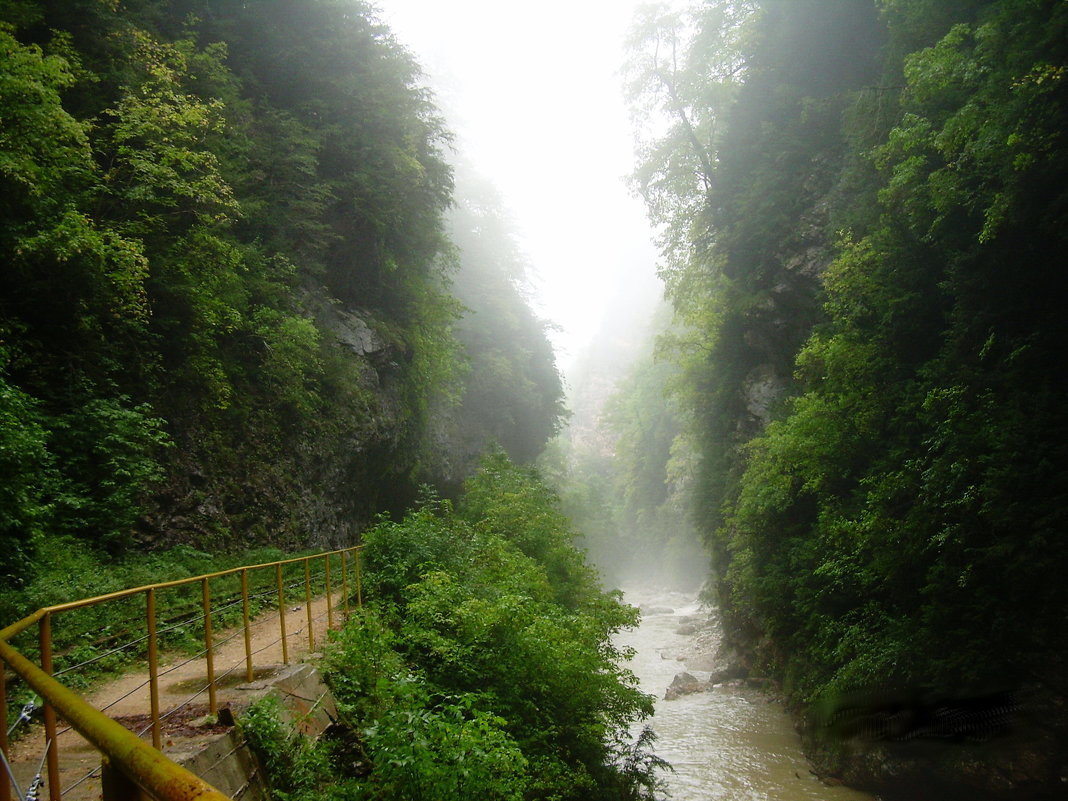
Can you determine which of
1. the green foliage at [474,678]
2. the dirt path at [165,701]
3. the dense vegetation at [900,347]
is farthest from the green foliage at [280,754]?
the dense vegetation at [900,347]

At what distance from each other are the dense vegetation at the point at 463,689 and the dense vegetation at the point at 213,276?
137 inches

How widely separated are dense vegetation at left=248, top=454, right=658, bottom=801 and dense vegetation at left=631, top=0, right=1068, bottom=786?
4.43m

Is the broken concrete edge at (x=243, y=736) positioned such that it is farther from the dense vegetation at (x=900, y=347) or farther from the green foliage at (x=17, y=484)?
the dense vegetation at (x=900, y=347)

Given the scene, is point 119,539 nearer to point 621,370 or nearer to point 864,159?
point 864,159

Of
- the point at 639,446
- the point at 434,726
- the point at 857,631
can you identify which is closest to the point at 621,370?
the point at 639,446

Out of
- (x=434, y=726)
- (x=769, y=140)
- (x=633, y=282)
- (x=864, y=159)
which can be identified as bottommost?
(x=434, y=726)

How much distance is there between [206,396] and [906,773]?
12.8 meters

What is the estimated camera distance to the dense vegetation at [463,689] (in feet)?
15.3

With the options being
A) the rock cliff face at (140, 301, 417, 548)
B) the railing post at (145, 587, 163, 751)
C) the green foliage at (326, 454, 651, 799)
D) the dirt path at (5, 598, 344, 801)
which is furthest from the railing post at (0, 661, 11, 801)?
the rock cliff face at (140, 301, 417, 548)

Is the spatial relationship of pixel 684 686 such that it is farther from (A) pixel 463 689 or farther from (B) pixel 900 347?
(A) pixel 463 689

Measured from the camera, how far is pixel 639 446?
4997cm

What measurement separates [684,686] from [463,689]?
11978mm

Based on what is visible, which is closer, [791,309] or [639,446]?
[791,309]

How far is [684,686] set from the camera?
682 inches
